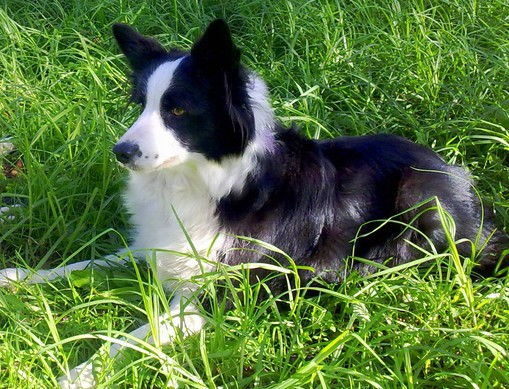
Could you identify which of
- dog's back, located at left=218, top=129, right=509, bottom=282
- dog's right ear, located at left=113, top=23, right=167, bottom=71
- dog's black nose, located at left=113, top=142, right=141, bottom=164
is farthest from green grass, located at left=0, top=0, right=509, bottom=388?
dog's right ear, located at left=113, top=23, right=167, bottom=71

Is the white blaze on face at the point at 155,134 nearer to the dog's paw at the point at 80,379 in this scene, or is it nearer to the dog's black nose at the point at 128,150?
the dog's black nose at the point at 128,150

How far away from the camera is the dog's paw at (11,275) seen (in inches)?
107

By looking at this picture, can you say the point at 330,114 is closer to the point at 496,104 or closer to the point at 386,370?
the point at 496,104

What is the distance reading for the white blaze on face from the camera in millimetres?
2301

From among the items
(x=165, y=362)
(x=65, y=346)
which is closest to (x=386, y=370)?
(x=165, y=362)

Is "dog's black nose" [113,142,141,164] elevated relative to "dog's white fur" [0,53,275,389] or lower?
elevated

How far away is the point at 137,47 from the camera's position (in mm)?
2598

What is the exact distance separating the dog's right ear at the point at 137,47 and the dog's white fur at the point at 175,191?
17 centimetres

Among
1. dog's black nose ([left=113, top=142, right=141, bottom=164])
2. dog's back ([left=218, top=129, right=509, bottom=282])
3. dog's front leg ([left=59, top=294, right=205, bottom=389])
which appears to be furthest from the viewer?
dog's back ([left=218, top=129, right=509, bottom=282])

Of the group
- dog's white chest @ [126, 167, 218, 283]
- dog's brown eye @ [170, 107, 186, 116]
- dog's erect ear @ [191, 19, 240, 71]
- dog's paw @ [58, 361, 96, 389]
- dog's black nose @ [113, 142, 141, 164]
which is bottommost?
dog's paw @ [58, 361, 96, 389]

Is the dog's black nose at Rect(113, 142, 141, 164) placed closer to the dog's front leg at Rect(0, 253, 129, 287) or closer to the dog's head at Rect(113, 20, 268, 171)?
the dog's head at Rect(113, 20, 268, 171)

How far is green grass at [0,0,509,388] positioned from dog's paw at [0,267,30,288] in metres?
0.05

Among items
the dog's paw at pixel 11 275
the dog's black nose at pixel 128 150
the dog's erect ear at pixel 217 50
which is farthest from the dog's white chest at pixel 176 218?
the dog's paw at pixel 11 275

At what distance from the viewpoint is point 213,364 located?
226 cm
